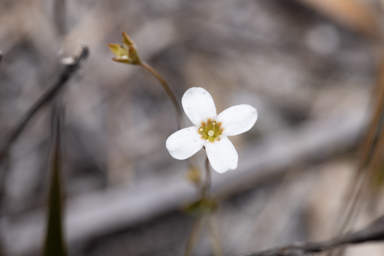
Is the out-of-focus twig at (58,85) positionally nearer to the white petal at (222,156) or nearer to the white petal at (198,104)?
the white petal at (198,104)

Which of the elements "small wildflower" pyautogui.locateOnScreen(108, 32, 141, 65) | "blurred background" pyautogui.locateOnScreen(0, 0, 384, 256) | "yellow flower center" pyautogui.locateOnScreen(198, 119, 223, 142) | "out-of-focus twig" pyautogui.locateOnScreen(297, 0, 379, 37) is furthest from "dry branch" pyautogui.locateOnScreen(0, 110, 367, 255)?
"small wildflower" pyautogui.locateOnScreen(108, 32, 141, 65)

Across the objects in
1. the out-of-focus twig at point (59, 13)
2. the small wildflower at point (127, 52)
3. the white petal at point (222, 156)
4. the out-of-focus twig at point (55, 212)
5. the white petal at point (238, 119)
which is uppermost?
the out-of-focus twig at point (59, 13)

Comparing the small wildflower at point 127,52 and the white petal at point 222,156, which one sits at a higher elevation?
the small wildflower at point 127,52

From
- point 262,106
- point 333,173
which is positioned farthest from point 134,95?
point 333,173

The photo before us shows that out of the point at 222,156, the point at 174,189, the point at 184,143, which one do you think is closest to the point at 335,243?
the point at 222,156

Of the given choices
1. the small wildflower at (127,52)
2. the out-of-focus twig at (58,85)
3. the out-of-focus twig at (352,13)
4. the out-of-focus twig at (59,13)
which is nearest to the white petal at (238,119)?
the small wildflower at (127,52)

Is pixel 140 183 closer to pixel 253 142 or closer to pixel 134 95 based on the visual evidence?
pixel 134 95

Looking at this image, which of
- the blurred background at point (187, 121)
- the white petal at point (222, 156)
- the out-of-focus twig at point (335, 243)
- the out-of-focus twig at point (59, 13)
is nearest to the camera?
the out-of-focus twig at point (335, 243)

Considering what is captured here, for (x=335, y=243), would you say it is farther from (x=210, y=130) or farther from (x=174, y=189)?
(x=174, y=189)
